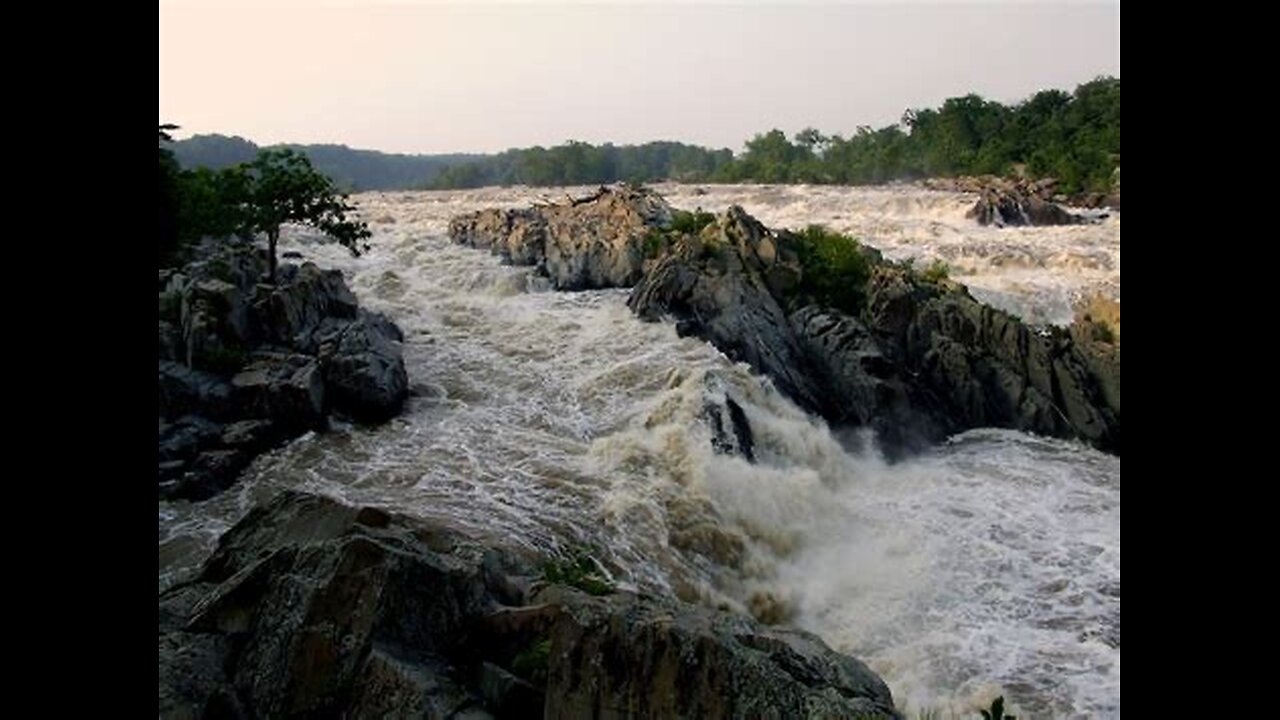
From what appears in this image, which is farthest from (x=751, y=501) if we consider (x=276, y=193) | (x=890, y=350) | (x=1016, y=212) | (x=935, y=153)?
(x=935, y=153)

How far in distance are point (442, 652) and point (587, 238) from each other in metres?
23.4

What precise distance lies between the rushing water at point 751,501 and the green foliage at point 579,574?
39cm

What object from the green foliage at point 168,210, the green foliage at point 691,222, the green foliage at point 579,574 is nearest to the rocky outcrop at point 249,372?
the green foliage at point 168,210

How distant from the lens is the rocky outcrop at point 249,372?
15.3 meters

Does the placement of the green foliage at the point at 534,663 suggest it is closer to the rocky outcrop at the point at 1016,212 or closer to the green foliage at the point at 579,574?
the green foliage at the point at 579,574

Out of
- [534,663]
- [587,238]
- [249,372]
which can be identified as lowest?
[534,663]

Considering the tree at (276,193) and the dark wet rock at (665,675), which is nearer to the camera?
the dark wet rock at (665,675)

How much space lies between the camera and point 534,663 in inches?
258

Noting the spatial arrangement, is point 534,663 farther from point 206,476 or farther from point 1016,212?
point 1016,212

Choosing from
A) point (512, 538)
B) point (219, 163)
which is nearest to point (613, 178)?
point (219, 163)
